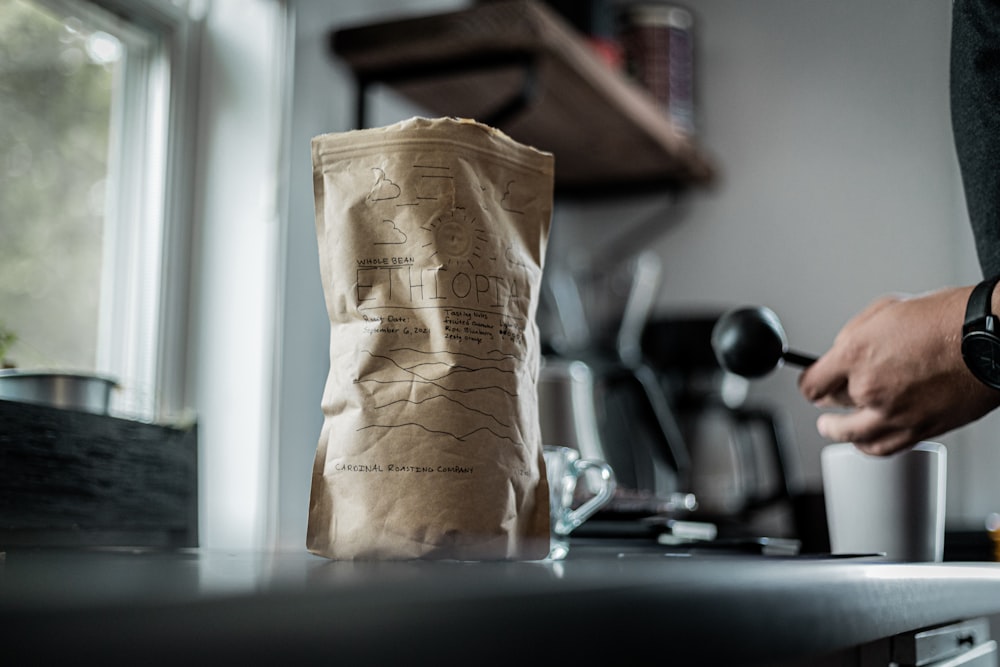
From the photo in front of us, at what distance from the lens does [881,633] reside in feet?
1.33

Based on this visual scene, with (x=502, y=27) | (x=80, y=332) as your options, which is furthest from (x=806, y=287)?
(x=80, y=332)

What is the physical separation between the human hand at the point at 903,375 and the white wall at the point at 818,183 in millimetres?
1715

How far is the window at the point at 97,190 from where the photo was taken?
1268mm

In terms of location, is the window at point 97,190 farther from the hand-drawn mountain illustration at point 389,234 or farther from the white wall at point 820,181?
the white wall at point 820,181

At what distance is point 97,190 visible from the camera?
1400 millimetres

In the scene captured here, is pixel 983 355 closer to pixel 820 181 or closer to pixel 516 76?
pixel 516 76

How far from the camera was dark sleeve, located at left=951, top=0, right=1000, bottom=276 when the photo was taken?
27.7 inches

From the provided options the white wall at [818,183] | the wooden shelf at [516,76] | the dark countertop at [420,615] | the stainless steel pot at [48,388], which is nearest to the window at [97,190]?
the wooden shelf at [516,76]

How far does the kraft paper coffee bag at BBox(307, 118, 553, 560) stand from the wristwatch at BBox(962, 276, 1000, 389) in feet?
1.07

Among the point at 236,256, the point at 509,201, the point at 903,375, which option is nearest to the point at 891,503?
the point at 903,375

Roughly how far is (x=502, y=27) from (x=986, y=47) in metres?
0.90

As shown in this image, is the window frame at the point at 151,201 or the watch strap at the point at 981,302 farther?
the window frame at the point at 151,201

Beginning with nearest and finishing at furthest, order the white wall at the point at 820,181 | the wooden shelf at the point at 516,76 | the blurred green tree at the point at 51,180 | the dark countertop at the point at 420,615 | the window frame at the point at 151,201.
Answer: the dark countertop at the point at 420,615 → the blurred green tree at the point at 51,180 → the window frame at the point at 151,201 → the wooden shelf at the point at 516,76 → the white wall at the point at 820,181

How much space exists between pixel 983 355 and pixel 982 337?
0.04ft
